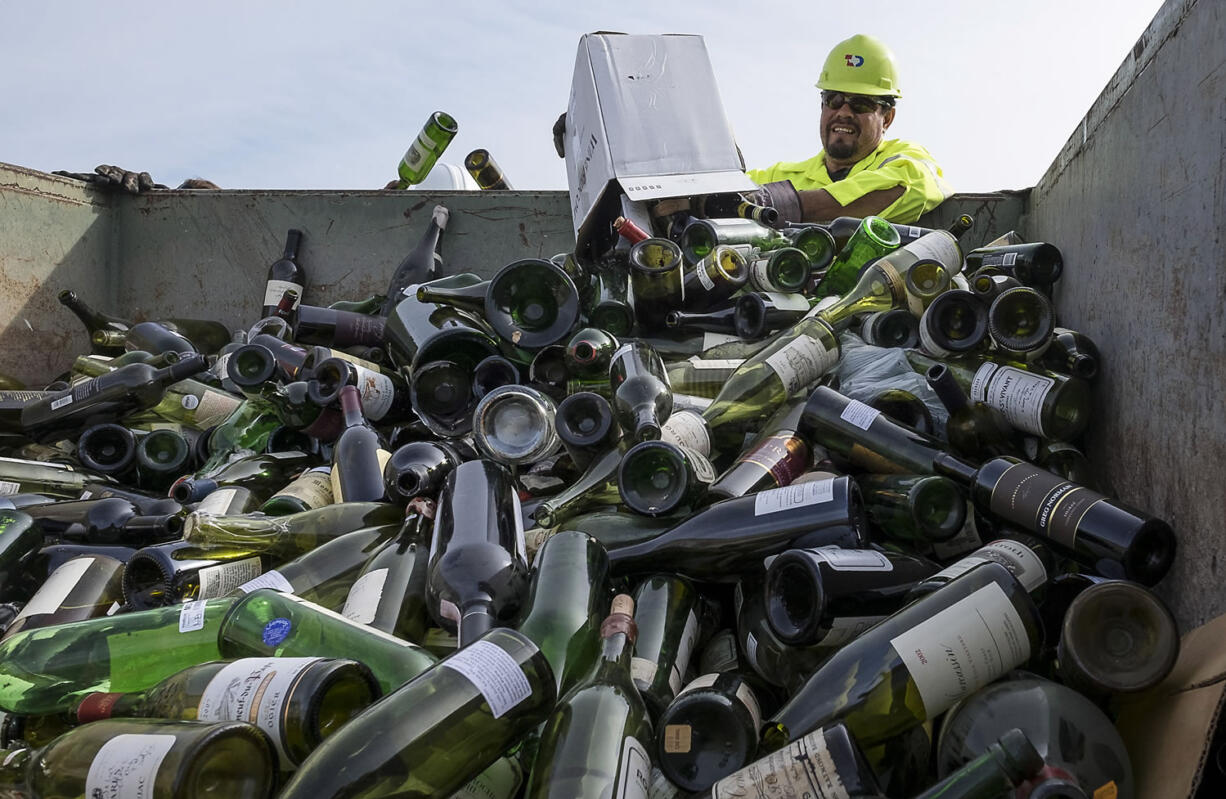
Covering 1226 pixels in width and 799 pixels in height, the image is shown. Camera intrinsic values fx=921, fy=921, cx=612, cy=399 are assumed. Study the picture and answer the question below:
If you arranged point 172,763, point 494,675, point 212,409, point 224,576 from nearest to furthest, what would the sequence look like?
1. point 172,763
2. point 494,675
3. point 224,576
4. point 212,409

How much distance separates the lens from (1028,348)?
1.70 meters

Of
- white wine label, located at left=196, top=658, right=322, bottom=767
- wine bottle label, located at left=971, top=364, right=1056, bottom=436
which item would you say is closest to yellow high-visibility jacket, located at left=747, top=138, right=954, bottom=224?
wine bottle label, located at left=971, top=364, right=1056, bottom=436

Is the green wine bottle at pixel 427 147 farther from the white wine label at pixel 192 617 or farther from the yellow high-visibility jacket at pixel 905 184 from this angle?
the white wine label at pixel 192 617

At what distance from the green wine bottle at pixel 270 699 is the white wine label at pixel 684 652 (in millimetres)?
427

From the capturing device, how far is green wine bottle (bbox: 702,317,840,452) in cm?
187

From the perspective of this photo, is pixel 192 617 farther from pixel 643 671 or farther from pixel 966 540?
pixel 966 540

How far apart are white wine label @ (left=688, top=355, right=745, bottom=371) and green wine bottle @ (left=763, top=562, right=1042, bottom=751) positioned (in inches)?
40.8

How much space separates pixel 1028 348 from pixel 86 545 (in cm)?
184

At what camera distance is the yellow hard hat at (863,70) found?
4.19m

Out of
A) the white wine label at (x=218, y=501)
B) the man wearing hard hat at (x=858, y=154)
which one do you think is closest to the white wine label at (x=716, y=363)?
the white wine label at (x=218, y=501)

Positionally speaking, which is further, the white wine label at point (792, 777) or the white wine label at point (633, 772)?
the white wine label at point (633, 772)

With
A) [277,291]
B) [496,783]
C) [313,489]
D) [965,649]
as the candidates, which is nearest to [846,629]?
[965,649]

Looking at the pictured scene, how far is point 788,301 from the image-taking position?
2.30 meters

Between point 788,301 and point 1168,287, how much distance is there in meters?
0.99
